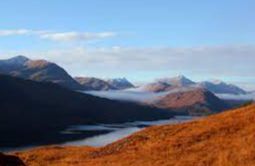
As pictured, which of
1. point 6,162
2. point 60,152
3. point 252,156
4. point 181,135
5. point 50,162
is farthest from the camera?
point 60,152

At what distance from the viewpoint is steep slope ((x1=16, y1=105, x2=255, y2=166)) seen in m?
44.6

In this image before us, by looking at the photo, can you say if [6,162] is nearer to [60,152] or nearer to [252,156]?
[252,156]

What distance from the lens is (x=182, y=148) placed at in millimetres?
50719

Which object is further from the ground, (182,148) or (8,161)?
(8,161)

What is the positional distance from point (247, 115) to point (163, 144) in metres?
10.5

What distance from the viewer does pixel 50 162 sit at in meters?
52.7

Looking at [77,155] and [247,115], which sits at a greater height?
[247,115]

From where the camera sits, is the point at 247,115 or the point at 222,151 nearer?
the point at 222,151

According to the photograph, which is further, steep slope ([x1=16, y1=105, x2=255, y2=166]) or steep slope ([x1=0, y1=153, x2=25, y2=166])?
steep slope ([x1=16, y1=105, x2=255, y2=166])

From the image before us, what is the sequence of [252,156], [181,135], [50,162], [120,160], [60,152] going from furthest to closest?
[60,152] → [181,135] → [50,162] → [120,160] → [252,156]

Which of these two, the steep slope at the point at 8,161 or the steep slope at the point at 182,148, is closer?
the steep slope at the point at 8,161

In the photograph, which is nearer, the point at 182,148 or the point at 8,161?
the point at 8,161

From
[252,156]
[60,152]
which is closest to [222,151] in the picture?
[252,156]

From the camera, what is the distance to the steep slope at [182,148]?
44625 mm
